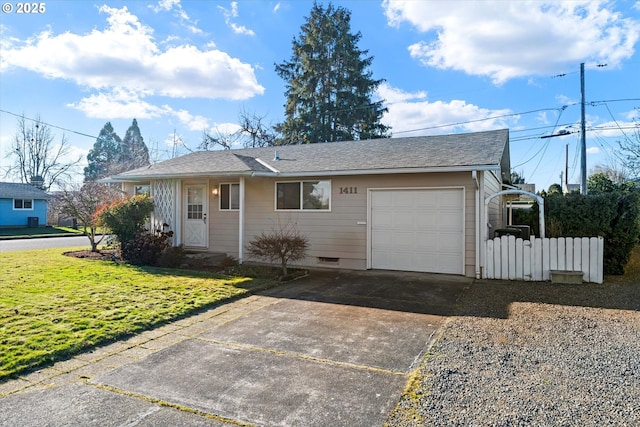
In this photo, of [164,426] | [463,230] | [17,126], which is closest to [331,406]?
[164,426]

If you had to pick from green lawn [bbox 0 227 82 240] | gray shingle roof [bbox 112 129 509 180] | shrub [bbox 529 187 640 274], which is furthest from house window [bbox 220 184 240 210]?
green lawn [bbox 0 227 82 240]

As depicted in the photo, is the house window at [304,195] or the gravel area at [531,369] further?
the house window at [304,195]

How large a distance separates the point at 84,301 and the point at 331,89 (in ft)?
81.8

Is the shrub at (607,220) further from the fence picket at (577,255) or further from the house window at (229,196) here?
the house window at (229,196)

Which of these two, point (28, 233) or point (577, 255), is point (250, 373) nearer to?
point (577, 255)

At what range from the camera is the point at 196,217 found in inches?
459

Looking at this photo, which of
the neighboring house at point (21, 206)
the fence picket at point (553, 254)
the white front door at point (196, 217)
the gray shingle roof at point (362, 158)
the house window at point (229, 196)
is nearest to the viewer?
the fence picket at point (553, 254)

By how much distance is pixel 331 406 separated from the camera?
9.38 ft

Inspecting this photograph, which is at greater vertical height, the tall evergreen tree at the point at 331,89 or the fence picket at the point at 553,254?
the tall evergreen tree at the point at 331,89

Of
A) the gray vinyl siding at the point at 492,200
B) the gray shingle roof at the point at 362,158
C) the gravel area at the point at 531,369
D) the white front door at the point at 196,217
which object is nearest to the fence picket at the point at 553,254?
the gravel area at the point at 531,369

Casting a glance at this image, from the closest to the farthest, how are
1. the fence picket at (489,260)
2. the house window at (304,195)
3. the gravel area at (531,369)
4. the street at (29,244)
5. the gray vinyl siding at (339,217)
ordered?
the gravel area at (531,369) < the fence picket at (489,260) < the gray vinyl siding at (339,217) < the house window at (304,195) < the street at (29,244)

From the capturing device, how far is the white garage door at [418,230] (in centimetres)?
861

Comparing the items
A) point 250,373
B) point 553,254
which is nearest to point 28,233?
point 250,373

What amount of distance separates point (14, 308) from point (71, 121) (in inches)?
971
